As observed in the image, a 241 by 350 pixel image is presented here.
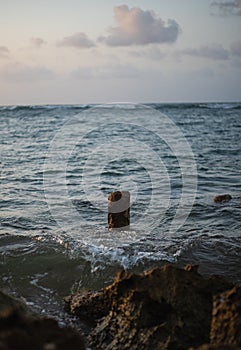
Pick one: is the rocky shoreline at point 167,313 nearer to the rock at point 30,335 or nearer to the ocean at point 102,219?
the ocean at point 102,219

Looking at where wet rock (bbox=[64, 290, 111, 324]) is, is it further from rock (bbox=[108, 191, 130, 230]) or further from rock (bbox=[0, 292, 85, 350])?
rock (bbox=[108, 191, 130, 230])

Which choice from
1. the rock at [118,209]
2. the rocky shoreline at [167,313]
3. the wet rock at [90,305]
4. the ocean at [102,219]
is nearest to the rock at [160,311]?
the rocky shoreline at [167,313]

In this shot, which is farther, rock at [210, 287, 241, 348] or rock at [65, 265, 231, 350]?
rock at [65, 265, 231, 350]

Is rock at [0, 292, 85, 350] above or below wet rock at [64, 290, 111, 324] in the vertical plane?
above

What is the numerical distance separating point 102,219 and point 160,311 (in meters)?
5.42

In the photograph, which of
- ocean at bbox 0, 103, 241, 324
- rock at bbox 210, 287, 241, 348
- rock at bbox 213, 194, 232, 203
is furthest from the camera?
rock at bbox 213, 194, 232, 203

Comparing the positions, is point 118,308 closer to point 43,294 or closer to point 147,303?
point 147,303

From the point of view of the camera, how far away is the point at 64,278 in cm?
580

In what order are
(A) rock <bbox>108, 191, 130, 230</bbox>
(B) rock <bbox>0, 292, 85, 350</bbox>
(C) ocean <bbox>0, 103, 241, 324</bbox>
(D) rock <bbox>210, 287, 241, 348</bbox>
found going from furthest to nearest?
1. (A) rock <bbox>108, 191, 130, 230</bbox>
2. (C) ocean <bbox>0, 103, 241, 324</bbox>
3. (D) rock <bbox>210, 287, 241, 348</bbox>
4. (B) rock <bbox>0, 292, 85, 350</bbox>

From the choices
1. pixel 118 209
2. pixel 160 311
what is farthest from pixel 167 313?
pixel 118 209

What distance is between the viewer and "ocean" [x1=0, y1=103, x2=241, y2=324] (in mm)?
5977

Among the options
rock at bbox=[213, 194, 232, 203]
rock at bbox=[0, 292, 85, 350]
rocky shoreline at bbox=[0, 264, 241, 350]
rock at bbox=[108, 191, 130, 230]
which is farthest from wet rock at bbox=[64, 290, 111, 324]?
rock at bbox=[213, 194, 232, 203]

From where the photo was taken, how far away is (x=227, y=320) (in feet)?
9.85

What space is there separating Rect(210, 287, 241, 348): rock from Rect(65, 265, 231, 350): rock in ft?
1.03
